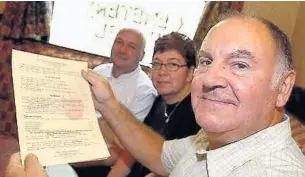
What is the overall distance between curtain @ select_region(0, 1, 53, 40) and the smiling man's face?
2845 mm

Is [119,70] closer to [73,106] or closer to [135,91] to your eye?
[135,91]

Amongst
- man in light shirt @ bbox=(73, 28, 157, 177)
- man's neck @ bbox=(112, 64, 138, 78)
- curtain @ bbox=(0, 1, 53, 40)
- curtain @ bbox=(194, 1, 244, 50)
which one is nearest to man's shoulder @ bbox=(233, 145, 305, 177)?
man in light shirt @ bbox=(73, 28, 157, 177)

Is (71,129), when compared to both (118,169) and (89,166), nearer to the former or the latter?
(118,169)

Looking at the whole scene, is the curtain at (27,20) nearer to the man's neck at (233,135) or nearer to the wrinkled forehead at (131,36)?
the wrinkled forehead at (131,36)

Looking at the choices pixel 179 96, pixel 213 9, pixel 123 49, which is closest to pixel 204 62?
pixel 179 96

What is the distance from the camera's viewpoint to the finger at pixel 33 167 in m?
0.91

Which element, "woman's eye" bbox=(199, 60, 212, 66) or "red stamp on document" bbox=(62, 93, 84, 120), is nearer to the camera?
"woman's eye" bbox=(199, 60, 212, 66)

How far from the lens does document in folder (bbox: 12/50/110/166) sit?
3.13 ft

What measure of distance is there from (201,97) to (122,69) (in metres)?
1.65

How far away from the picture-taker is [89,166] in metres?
2.03

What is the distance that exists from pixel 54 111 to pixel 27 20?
2679 mm

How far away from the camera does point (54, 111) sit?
104 centimetres

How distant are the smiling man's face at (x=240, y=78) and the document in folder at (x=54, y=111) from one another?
332 mm

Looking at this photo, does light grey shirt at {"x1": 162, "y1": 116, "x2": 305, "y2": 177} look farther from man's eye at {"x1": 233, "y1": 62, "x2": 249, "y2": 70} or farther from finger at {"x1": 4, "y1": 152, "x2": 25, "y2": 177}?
finger at {"x1": 4, "y1": 152, "x2": 25, "y2": 177}
